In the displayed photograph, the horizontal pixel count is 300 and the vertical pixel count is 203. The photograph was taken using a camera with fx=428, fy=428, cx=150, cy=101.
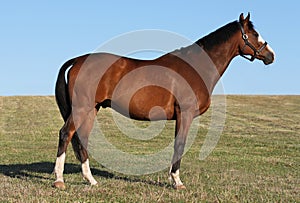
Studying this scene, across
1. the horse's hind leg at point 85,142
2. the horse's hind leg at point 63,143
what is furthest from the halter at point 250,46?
the horse's hind leg at point 63,143

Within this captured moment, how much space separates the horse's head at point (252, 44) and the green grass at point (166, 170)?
8.35 ft

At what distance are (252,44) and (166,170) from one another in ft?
12.9

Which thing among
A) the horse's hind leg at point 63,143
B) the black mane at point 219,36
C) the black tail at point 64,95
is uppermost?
the black mane at point 219,36

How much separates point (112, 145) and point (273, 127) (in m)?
12.5

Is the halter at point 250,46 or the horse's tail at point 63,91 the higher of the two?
the halter at point 250,46

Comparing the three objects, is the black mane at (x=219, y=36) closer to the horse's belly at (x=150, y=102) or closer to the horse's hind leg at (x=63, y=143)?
the horse's belly at (x=150, y=102)

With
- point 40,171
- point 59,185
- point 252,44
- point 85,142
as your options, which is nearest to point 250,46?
point 252,44

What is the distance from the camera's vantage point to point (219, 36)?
8.23 meters

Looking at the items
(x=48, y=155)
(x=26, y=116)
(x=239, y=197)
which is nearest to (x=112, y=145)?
(x=48, y=155)

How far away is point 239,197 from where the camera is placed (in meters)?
6.84

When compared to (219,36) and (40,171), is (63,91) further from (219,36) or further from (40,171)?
(219,36)

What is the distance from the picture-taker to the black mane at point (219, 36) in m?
8.19

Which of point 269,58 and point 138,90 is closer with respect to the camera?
point 138,90

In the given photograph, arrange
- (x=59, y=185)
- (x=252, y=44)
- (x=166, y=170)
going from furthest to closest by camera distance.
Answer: (x=166, y=170) < (x=252, y=44) < (x=59, y=185)
